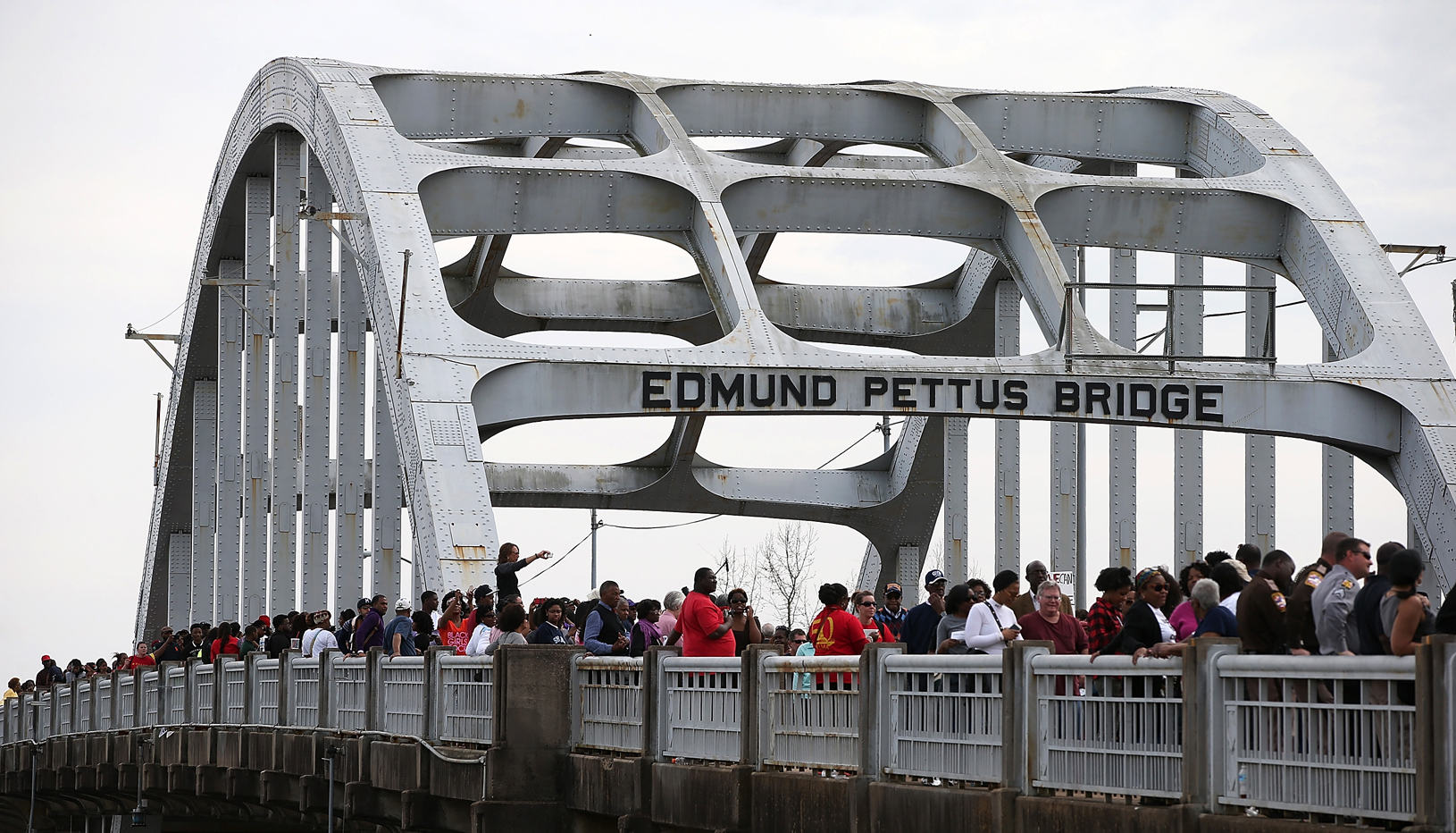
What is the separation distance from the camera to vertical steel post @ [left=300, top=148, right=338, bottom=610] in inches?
1293

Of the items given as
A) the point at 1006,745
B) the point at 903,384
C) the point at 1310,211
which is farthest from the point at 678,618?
the point at 1310,211

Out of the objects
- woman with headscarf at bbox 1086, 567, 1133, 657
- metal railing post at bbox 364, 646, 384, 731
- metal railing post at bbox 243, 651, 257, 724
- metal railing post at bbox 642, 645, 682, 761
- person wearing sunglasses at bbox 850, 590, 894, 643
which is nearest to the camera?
woman with headscarf at bbox 1086, 567, 1133, 657

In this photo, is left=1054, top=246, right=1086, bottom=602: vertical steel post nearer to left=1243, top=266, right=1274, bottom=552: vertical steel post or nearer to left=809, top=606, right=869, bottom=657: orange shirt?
left=1243, top=266, right=1274, bottom=552: vertical steel post

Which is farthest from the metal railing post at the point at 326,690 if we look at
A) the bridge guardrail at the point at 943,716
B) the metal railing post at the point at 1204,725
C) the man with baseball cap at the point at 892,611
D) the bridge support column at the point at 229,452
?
the bridge support column at the point at 229,452

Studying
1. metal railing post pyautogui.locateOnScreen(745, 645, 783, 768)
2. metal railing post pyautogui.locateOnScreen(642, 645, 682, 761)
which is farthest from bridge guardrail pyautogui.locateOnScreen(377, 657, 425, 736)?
metal railing post pyautogui.locateOnScreen(745, 645, 783, 768)

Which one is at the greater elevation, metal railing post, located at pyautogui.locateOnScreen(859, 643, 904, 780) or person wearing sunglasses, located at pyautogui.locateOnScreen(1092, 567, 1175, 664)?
person wearing sunglasses, located at pyautogui.locateOnScreen(1092, 567, 1175, 664)

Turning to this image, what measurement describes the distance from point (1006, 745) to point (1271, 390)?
15948mm

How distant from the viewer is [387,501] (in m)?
32.4

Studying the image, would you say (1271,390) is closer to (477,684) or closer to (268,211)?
(477,684)

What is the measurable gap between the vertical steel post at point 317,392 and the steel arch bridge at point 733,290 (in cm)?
6

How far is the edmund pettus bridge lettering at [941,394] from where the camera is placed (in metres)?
23.7

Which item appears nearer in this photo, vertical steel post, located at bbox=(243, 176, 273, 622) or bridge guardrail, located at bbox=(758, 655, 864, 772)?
bridge guardrail, located at bbox=(758, 655, 864, 772)

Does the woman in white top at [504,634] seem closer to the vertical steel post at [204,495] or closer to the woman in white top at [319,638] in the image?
the woman in white top at [319,638]

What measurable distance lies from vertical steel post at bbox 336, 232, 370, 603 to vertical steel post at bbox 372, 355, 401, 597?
26 cm
